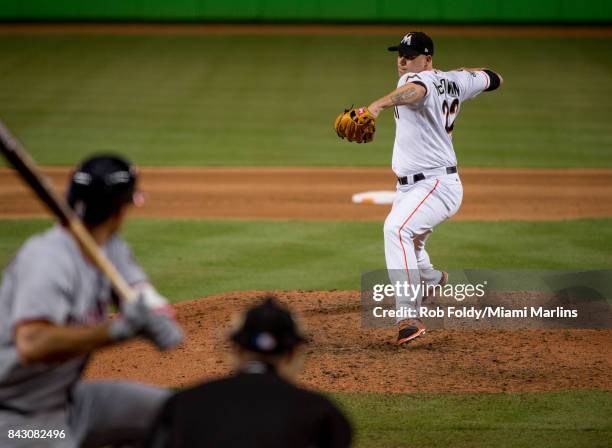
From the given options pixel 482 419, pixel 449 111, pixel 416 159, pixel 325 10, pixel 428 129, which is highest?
pixel 325 10

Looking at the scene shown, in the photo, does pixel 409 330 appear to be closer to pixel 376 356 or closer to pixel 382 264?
pixel 376 356

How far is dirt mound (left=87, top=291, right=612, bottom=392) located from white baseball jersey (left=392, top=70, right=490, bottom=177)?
1.32 metres

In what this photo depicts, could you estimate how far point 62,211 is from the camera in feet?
11.6

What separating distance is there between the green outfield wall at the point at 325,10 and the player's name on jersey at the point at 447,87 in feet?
64.8

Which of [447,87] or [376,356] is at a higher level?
[447,87]

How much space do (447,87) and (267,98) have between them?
1428 centimetres

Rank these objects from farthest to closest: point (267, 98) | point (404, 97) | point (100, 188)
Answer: point (267, 98)
point (404, 97)
point (100, 188)

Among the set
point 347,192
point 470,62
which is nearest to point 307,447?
point 347,192

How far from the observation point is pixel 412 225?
7.36 meters

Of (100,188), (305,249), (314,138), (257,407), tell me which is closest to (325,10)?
(314,138)

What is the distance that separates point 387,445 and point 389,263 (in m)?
2.03

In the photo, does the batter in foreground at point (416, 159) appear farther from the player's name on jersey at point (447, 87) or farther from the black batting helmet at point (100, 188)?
the black batting helmet at point (100, 188)

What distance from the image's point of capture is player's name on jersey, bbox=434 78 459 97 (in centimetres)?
749

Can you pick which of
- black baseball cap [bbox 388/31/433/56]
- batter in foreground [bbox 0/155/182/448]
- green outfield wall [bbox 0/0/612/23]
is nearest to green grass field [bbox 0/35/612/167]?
green outfield wall [bbox 0/0/612/23]
